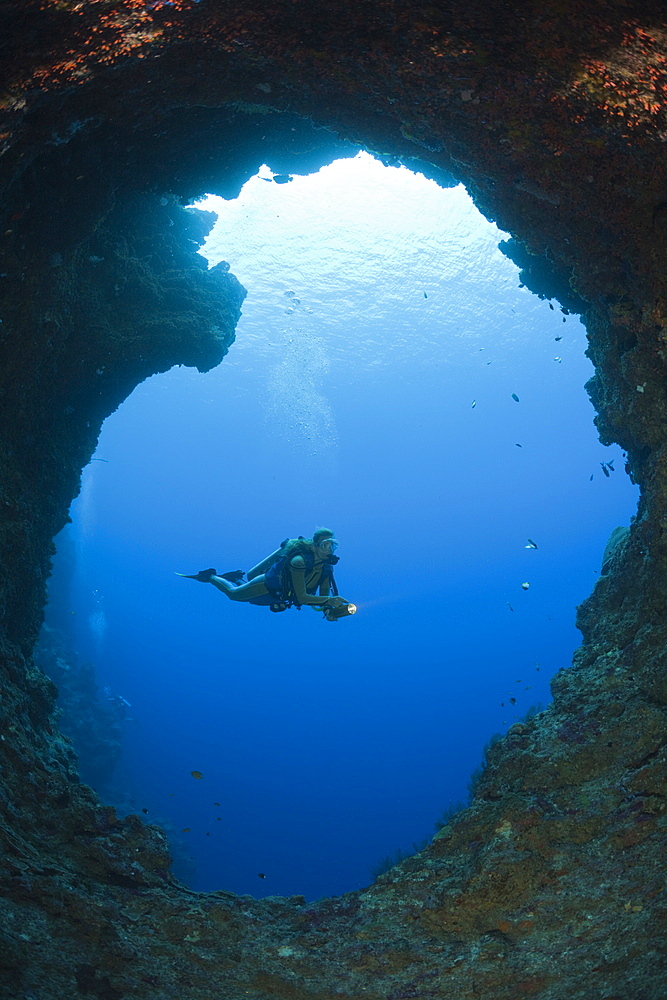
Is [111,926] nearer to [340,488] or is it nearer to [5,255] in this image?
[5,255]

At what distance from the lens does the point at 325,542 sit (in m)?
7.13

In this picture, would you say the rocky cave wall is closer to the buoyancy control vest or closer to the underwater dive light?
the underwater dive light

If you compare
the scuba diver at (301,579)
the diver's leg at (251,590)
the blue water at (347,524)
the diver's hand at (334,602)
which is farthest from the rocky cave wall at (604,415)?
the blue water at (347,524)

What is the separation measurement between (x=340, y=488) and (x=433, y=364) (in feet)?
156

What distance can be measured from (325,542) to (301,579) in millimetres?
650

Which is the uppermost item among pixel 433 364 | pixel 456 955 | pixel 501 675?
pixel 433 364

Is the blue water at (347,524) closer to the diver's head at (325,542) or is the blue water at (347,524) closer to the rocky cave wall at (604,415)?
the diver's head at (325,542)

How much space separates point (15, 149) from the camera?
10.7 feet

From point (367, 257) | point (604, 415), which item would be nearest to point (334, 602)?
point (604, 415)

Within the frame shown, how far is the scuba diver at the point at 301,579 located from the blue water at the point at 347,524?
13449mm

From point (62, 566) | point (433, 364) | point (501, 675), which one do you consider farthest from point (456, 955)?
point (501, 675)

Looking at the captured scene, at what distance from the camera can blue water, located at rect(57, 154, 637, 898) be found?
31.2 metres

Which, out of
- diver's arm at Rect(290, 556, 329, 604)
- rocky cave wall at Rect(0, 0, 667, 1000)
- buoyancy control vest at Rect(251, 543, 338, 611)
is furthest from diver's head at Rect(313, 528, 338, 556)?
rocky cave wall at Rect(0, 0, 667, 1000)

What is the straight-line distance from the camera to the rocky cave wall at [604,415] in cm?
292
